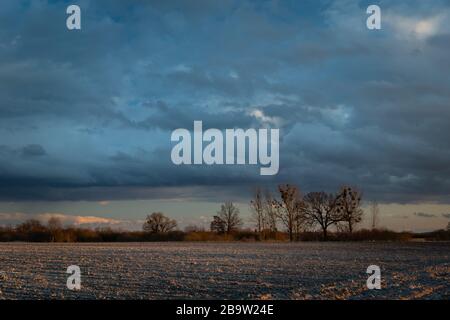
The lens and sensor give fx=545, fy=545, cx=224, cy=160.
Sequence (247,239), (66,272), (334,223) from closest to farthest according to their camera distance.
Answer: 1. (66,272)
2. (247,239)
3. (334,223)

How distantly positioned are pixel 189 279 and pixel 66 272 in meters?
11.7

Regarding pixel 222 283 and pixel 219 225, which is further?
pixel 219 225

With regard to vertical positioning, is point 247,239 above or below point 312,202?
below

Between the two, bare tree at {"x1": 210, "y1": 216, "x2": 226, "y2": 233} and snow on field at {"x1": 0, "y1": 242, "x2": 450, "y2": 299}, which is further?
bare tree at {"x1": 210, "y1": 216, "x2": 226, "y2": 233}

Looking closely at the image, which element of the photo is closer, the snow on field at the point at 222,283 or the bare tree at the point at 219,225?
the snow on field at the point at 222,283
